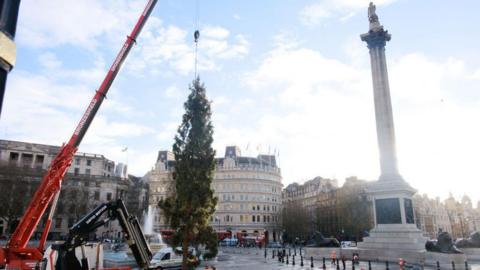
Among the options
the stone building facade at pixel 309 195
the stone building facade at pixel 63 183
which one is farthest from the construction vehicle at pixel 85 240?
the stone building facade at pixel 309 195

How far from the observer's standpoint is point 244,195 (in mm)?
97875

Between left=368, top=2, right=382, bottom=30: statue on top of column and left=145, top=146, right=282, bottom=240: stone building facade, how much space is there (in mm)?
61541

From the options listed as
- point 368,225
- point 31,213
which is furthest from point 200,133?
point 368,225

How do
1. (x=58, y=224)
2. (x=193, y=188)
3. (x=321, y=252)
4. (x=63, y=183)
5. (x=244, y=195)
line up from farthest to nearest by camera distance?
(x=244, y=195) < (x=58, y=224) < (x=63, y=183) < (x=321, y=252) < (x=193, y=188)

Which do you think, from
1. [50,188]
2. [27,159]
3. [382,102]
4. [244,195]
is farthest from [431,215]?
[50,188]

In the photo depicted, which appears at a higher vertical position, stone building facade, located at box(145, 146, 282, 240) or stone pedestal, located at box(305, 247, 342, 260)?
stone building facade, located at box(145, 146, 282, 240)

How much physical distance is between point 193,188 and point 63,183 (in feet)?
213

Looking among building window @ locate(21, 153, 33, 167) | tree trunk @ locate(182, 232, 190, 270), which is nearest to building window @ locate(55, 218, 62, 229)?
building window @ locate(21, 153, 33, 167)

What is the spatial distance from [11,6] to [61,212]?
8300cm

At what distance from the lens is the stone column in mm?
39062

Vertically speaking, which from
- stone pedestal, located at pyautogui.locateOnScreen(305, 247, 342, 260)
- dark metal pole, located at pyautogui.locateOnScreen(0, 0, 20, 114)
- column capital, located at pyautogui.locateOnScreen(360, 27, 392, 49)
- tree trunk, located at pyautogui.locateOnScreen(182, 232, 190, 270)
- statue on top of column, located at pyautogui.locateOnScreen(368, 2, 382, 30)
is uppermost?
statue on top of column, located at pyautogui.locateOnScreen(368, 2, 382, 30)

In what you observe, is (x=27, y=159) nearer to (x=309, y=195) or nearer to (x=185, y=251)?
(x=309, y=195)

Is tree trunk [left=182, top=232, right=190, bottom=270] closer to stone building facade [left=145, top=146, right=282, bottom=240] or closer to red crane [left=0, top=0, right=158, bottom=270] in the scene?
red crane [left=0, top=0, right=158, bottom=270]

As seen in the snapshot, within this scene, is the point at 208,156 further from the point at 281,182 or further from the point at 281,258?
the point at 281,182
